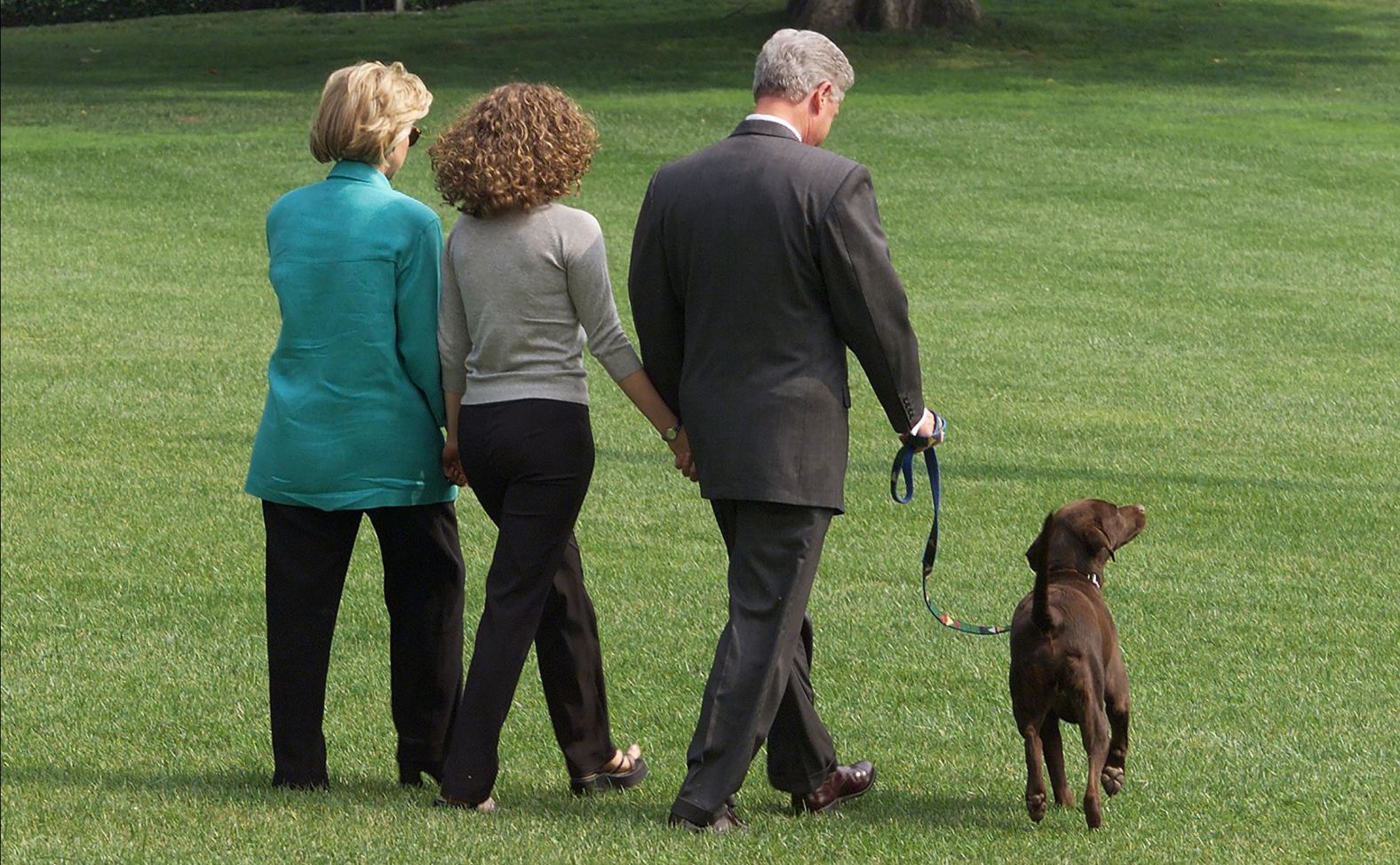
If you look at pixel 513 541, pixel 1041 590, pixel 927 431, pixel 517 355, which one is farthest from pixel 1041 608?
pixel 517 355

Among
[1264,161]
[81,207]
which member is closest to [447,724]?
[81,207]

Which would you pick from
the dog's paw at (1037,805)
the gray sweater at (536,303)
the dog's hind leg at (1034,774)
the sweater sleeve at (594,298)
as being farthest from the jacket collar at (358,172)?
the dog's paw at (1037,805)

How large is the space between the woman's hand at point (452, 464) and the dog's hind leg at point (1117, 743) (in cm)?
182

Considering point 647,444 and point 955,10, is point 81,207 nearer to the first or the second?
point 647,444

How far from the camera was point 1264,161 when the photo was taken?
2161 centimetres

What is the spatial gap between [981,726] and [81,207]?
16005 millimetres

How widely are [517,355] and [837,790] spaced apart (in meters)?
1.47

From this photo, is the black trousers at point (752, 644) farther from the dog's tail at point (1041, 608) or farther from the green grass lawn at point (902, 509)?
the dog's tail at point (1041, 608)

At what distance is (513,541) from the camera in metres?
4.81

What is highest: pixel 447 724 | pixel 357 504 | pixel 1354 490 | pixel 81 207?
pixel 357 504

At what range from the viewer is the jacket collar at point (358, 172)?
4945mm

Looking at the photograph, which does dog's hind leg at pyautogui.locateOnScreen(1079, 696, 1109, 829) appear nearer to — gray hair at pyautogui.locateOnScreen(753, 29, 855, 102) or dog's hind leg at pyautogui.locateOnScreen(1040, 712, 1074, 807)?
dog's hind leg at pyautogui.locateOnScreen(1040, 712, 1074, 807)

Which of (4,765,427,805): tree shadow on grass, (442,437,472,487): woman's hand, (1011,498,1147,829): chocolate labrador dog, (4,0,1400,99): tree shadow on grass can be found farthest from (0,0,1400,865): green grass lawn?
(4,0,1400,99): tree shadow on grass

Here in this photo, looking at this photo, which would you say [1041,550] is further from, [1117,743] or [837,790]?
[837,790]
